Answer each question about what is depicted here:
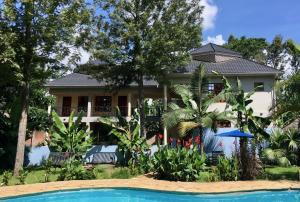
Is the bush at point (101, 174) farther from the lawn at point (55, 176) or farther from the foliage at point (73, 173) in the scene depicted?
the foliage at point (73, 173)

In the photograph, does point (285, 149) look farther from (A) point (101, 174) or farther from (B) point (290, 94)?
(A) point (101, 174)

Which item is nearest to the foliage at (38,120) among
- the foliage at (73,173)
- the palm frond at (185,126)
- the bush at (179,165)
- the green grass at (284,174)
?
the foliage at (73,173)

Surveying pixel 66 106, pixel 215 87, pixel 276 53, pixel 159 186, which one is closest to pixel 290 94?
pixel 159 186

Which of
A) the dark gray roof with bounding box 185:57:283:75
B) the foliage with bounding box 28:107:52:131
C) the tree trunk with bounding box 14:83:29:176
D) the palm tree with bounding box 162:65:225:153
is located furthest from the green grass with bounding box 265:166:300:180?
the foliage with bounding box 28:107:52:131

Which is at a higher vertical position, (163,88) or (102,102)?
(163,88)

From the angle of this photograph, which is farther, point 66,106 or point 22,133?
point 66,106

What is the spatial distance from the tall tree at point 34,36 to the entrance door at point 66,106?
541 inches

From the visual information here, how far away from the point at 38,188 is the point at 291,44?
45.0 feet

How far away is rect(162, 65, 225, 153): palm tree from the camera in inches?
942

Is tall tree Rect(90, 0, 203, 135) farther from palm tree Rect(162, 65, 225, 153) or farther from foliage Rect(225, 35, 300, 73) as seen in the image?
foliage Rect(225, 35, 300, 73)

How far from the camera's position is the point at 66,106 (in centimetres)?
3681

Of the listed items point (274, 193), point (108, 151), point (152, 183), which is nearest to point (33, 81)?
point (108, 151)

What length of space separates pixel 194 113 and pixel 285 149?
240 inches

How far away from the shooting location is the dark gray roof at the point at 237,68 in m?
30.2
